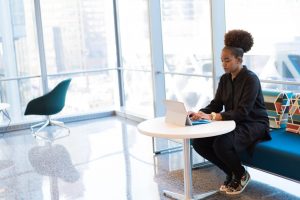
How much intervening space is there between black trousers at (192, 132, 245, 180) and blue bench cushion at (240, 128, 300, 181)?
0.14m

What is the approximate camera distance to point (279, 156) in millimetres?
3102

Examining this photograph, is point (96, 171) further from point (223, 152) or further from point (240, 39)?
point (240, 39)

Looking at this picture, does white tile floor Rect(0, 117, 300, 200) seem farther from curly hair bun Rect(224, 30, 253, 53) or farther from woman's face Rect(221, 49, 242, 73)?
curly hair bun Rect(224, 30, 253, 53)

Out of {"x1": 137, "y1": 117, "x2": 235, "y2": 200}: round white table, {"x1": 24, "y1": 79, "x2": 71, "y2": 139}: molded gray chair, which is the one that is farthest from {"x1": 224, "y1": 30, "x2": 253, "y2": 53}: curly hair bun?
{"x1": 24, "y1": 79, "x2": 71, "y2": 139}: molded gray chair

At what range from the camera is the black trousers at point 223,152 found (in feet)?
10.7

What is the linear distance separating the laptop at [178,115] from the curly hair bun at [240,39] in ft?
2.55

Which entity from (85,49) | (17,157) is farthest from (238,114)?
(85,49)

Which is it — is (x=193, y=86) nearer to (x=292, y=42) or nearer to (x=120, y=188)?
(x=292, y=42)

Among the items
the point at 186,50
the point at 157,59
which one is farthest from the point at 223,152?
the point at 186,50

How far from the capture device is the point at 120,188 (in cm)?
369

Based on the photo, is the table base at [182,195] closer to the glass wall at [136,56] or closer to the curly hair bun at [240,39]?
the curly hair bun at [240,39]

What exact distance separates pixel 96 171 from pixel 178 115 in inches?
60.7

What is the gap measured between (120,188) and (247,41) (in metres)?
1.74

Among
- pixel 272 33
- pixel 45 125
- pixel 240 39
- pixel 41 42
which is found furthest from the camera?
pixel 41 42
